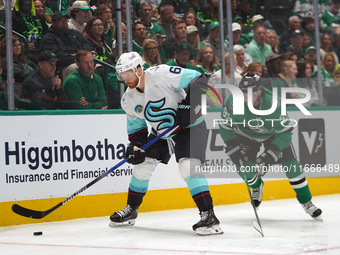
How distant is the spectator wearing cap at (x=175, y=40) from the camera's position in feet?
16.4

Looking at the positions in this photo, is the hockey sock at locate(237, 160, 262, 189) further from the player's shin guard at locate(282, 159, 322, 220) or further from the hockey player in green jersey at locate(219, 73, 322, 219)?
the player's shin guard at locate(282, 159, 322, 220)

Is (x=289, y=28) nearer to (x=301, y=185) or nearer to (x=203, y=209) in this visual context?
(x=301, y=185)

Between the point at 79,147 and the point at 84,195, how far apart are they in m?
0.42

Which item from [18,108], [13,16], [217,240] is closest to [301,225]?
[217,240]

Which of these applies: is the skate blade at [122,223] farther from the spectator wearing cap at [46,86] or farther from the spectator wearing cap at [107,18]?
the spectator wearing cap at [107,18]

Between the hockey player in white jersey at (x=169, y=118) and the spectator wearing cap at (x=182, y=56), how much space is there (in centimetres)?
149

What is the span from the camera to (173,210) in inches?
185

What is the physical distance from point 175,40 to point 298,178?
2.04 m

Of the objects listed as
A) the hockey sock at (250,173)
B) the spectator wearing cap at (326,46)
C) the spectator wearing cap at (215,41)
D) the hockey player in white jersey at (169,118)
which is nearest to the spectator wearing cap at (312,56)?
the spectator wearing cap at (326,46)

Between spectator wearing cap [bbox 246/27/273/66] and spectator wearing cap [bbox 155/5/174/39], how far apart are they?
1.02 meters

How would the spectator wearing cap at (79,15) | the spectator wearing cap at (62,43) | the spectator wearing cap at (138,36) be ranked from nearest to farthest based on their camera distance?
the spectator wearing cap at (62,43)
the spectator wearing cap at (79,15)
the spectator wearing cap at (138,36)

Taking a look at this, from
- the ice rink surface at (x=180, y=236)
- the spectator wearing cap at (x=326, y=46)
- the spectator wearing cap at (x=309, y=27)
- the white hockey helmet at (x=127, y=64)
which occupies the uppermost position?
the spectator wearing cap at (x=309, y=27)

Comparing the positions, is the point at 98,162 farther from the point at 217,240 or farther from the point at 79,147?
the point at 217,240

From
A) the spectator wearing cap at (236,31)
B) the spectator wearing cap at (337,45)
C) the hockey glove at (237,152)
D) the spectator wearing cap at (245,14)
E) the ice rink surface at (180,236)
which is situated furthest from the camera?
the spectator wearing cap at (337,45)
